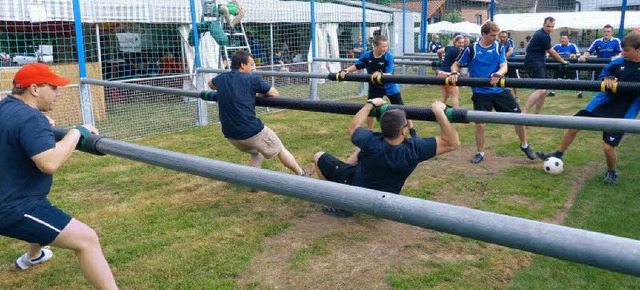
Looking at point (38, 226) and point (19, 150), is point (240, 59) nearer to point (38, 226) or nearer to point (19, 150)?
point (19, 150)

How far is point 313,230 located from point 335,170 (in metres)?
0.63

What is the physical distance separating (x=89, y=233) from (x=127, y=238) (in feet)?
5.36

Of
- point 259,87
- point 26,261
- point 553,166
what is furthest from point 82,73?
point 553,166

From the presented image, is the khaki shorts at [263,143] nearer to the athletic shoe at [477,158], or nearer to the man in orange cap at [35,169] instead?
the man in orange cap at [35,169]

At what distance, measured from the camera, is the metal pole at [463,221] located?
1323 mm

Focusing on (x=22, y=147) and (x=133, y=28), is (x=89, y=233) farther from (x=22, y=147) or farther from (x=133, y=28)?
(x=133, y=28)

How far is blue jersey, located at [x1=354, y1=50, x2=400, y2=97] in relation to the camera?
843cm

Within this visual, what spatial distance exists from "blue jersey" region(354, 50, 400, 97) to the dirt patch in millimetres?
3452

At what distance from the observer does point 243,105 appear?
5.43m

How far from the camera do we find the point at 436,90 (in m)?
16.5

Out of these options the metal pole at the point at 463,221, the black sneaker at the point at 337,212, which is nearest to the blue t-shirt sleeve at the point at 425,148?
the black sneaker at the point at 337,212

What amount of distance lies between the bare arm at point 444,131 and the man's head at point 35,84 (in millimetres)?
2676

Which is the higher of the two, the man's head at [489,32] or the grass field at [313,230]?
the man's head at [489,32]

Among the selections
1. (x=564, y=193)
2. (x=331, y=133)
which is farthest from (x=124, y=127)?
(x=564, y=193)
